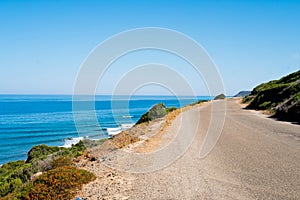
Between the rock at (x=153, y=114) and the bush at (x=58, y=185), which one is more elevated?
the rock at (x=153, y=114)

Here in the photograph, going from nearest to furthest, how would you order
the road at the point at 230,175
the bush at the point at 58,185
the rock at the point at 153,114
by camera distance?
the road at the point at 230,175 < the bush at the point at 58,185 < the rock at the point at 153,114

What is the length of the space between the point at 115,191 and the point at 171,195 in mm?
1395

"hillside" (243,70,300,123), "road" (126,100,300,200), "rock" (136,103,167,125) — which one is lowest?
"road" (126,100,300,200)

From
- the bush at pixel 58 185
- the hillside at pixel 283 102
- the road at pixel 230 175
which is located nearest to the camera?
the road at pixel 230 175

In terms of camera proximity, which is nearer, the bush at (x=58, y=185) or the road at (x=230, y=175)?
the road at (x=230, y=175)

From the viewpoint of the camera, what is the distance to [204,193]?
6.16 metres

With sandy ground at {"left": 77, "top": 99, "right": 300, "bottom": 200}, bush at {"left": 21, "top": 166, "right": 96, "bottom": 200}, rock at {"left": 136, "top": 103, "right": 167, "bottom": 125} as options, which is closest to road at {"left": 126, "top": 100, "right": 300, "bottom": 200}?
sandy ground at {"left": 77, "top": 99, "right": 300, "bottom": 200}

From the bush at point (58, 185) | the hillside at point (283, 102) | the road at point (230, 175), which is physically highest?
the hillside at point (283, 102)

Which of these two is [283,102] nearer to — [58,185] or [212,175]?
[212,175]

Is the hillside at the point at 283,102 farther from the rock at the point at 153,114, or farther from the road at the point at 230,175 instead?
the rock at the point at 153,114

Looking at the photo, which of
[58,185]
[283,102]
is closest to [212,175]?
[58,185]

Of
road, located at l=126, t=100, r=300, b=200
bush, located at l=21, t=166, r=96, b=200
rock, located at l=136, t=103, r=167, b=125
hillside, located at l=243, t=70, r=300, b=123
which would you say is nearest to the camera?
road, located at l=126, t=100, r=300, b=200

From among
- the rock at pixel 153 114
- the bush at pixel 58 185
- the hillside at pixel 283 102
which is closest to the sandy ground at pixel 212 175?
the bush at pixel 58 185

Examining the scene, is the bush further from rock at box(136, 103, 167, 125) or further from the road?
rock at box(136, 103, 167, 125)
